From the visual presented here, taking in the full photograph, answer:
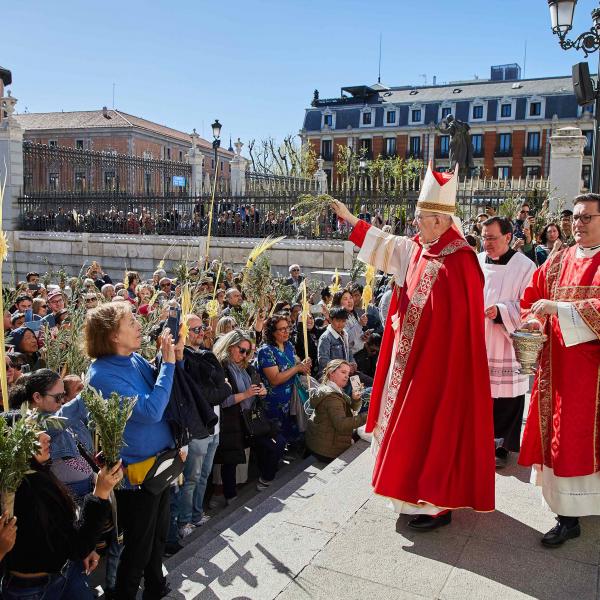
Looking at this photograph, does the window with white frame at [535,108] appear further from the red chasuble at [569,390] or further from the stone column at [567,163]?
the red chasuble at [569,390]

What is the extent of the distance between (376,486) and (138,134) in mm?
43999

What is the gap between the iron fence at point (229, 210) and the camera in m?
13.9

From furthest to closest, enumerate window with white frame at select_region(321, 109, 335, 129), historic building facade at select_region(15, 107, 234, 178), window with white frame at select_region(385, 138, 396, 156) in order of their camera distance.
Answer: window with white frame at select_region(321, 109, 335, 129)
window with white frame at select_region(385, 138, 396, 156)
historic building facade at select_region(15, 107, 234, 178)

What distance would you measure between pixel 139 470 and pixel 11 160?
1674cm

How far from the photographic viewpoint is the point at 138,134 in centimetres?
4444

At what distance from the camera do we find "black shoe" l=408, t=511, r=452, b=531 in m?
3.69

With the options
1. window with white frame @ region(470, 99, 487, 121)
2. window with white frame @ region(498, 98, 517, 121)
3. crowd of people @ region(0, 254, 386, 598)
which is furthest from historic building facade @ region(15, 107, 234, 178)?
crowd of people @ region(0, 254, 386, 598)

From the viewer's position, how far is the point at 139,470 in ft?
11.4

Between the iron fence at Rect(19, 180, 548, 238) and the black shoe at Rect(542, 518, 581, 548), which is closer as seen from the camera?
the black shoe at Rect(542, 518, 581, 548)

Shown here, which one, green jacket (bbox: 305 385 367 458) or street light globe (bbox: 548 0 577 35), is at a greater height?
street light globe (bbox: 548 0 577 35)

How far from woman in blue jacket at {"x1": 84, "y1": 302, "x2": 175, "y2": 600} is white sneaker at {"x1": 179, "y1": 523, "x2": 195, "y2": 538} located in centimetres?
134

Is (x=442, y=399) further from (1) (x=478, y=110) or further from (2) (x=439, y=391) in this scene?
(1) (x=478, y=110)

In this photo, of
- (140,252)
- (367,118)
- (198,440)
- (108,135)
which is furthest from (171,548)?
(367,118)

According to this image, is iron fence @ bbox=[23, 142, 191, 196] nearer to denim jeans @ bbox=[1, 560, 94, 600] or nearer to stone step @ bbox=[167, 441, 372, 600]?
stone step @ bbox=[167, 441, 372, 600]
